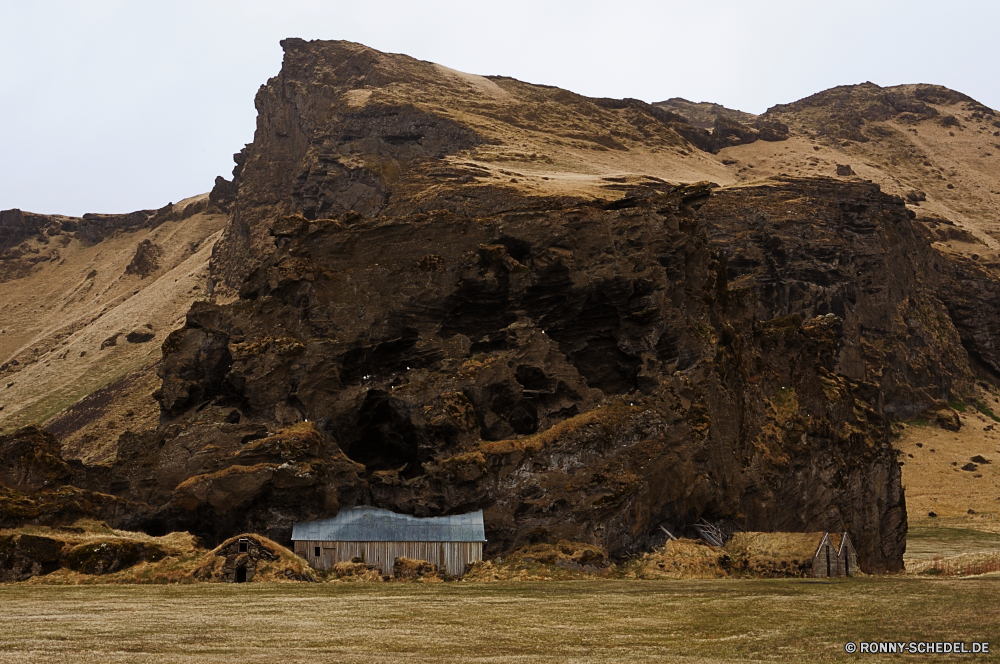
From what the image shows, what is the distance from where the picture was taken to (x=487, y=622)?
33.5m

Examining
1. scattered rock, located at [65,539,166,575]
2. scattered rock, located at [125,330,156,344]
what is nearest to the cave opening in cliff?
scattered rock, located at [65,539,166,575]

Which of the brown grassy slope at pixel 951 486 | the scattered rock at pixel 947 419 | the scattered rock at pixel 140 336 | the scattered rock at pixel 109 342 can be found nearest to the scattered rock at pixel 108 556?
the brown grassy slope at pixel 951 486

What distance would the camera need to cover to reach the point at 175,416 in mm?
64312

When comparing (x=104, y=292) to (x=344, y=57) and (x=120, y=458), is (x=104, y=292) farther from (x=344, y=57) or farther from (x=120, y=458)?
(x=120, y=458)

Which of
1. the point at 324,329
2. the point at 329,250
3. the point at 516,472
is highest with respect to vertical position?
Answer: the point at 329,250

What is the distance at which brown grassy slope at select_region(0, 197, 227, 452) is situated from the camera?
123562mm

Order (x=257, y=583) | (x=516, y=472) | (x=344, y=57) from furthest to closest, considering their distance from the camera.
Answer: (x=344, y=57)
(x=516, y=472)
(x=257, y=583)

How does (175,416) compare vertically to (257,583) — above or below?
above

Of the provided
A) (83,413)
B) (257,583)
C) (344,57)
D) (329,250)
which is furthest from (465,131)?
(257,583)

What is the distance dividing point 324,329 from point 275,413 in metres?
5.89

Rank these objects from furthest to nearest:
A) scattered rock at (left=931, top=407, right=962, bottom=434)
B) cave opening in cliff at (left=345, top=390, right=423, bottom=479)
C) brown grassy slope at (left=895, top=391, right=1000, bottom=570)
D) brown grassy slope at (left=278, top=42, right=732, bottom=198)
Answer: brown grassy slope at (left=278, top=42, right=732, bottom=198) < scattered rock at (left=931, top=407, right=962, bottom=434) < brown grassy slope at (left=895, top=391, right=1000, bottom=570) < cave opening in cliff at (left=345, top=390, right=423, bottom=479)

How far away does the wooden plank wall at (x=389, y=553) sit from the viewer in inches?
2125

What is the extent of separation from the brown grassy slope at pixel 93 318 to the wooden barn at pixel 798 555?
207 feet

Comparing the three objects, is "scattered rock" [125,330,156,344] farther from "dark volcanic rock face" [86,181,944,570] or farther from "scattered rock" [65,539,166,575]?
"scattered rock" [65,539,166,575]
